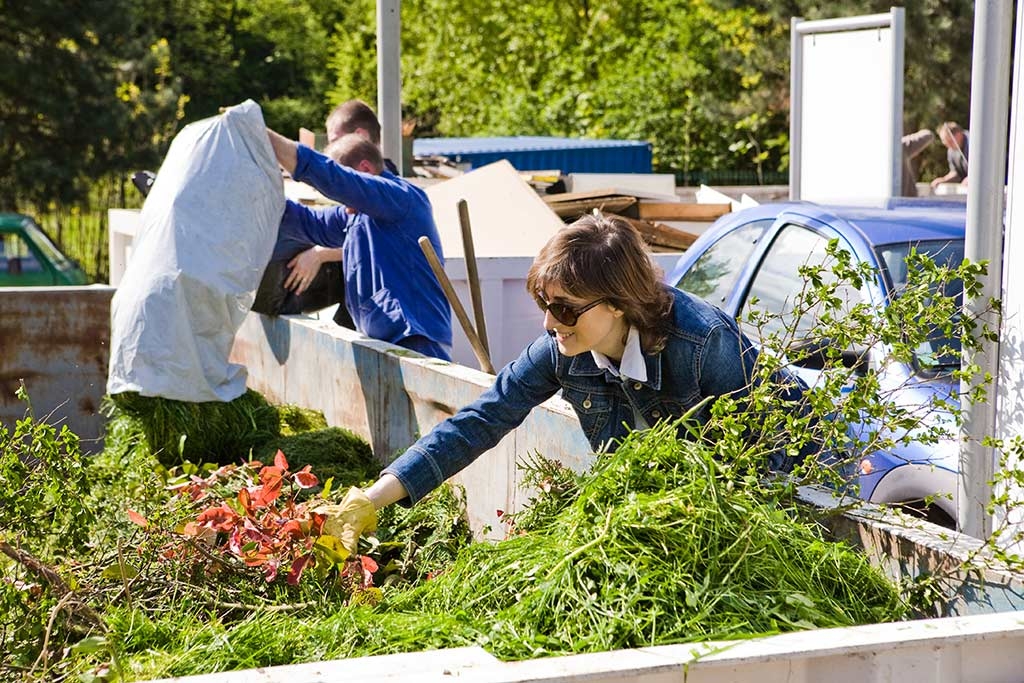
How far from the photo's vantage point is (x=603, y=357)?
348cm

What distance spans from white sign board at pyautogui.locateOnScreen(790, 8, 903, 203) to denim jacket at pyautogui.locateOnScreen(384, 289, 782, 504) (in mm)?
4829

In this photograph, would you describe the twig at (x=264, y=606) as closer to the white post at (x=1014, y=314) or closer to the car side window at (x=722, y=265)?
→ the white post at (x=1014, y=314)

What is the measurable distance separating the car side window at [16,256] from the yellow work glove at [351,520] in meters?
11.5

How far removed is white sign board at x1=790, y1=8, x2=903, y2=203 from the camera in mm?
8273

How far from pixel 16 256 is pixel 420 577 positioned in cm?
1118

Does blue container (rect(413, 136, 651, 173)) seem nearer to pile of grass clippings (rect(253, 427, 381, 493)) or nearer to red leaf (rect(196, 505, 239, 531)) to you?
pile of grass clippings (rect(253, 427, 381, 493))

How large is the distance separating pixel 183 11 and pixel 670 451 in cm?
3484

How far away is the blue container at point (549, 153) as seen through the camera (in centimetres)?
1834

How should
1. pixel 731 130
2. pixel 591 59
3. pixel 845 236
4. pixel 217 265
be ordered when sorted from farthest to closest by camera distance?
1. pixel 591 59
2. pixel 731 130
3. pixel 217 265
4. pixel 845 236

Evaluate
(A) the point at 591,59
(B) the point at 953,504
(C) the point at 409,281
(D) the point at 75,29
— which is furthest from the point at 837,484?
(A) the point at 591,59

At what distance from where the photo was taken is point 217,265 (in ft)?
20.2

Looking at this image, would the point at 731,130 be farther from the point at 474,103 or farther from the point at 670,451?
the point at 670,451

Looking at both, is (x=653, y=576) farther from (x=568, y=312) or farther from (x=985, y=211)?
(x=985, y=211)

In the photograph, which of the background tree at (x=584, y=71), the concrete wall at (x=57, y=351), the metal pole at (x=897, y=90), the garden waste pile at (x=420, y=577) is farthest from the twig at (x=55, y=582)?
the background tree at (x=584, y=71)
